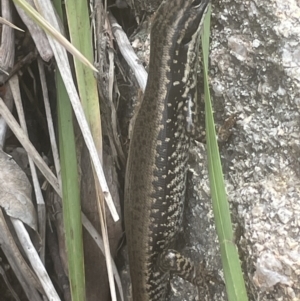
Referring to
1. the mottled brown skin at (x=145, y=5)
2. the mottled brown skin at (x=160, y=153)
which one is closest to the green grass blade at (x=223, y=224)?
the mottled brown skin at (x=160, y=153)

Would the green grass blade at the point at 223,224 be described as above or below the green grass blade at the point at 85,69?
below

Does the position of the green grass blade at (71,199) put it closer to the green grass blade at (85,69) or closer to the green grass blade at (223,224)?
the green grass blade at (85,69)

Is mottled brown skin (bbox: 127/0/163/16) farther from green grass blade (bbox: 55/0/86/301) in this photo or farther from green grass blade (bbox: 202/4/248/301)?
green grass blade (bbox: 202/4/248/301)

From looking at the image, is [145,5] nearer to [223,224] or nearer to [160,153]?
[160,153]

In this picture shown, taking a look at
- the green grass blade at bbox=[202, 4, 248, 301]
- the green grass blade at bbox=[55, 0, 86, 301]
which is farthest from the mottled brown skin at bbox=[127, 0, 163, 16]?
the green grass blade at bbox=[202, 4, 248, 301]

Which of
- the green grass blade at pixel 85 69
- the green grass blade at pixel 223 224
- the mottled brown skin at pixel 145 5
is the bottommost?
the green grass blade at pixel 223 224

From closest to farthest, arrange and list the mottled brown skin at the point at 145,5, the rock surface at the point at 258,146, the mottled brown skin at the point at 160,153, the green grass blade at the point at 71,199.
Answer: the rock surface at the point at 258,146, the green grass blade at the point at 71,199, the mottled brown skin at the point at 160,153, the mottled brown skin at the point at 145,5
